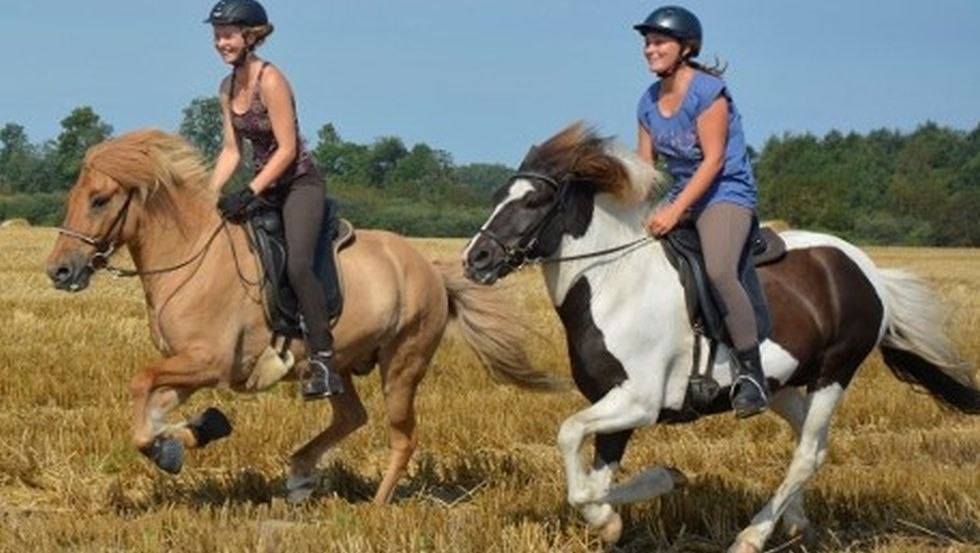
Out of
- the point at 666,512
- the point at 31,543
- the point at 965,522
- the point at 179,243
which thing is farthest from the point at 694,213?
the point at 31,543

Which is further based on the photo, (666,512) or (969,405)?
(969,405)

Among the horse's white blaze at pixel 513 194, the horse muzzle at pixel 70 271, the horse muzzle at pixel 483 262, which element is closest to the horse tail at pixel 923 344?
the horse's white blaze at pixel 513 194

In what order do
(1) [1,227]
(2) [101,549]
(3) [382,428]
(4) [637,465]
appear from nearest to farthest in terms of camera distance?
1. (2) [101,549]
2. (4) [637,465]
3. (3) [382,428]
4. (1) [1,227]

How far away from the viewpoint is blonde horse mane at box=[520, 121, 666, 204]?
596 centimetres

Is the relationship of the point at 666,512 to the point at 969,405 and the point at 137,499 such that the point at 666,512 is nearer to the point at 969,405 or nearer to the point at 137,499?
the point at 969,405

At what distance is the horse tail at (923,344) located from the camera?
272 inches

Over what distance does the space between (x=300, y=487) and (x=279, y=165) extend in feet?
5.48

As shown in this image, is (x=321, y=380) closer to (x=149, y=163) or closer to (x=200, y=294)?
(x=200, y=294)

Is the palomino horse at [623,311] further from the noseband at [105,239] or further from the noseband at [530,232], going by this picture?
the noseband at [105,239]

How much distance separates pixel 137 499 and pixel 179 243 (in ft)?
4.28

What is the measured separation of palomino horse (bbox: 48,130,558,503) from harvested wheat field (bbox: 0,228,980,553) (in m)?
0.36

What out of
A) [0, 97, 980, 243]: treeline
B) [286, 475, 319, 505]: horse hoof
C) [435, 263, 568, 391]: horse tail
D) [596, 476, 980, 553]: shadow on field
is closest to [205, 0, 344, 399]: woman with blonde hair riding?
[286, 475, 319, 505]: horse hoof

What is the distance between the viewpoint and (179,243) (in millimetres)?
7094

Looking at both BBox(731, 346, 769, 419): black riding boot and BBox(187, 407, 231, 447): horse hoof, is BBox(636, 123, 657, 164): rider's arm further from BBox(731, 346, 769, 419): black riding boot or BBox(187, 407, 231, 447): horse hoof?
BBox(187, 407, 231, 447): horse hoof
